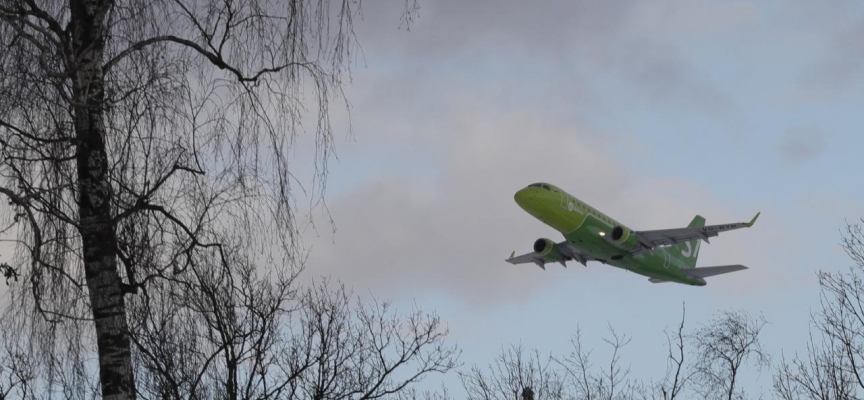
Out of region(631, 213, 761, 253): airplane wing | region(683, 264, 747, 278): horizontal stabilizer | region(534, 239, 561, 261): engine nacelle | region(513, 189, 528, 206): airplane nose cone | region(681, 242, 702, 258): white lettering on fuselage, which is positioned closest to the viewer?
region(513, 189, 528, 206): airplane nose cone

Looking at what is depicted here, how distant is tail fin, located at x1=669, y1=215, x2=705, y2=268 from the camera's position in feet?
172

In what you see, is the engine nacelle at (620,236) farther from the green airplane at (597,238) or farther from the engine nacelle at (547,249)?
the engine nacelle at (547,249)

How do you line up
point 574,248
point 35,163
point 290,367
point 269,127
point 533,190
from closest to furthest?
point 35,163 < point 269,127 < point 290,367 < point 533,190 < point 574,248

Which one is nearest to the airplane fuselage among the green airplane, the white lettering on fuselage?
the green airplane

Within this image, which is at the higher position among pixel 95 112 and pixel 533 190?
pixel 533 190

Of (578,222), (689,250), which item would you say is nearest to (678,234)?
(578,222)

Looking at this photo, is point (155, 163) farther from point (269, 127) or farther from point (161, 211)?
point (269, 127)

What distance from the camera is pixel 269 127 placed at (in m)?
5.86

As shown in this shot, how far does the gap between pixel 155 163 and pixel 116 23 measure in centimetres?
88

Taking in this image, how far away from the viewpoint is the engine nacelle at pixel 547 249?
4406 cm

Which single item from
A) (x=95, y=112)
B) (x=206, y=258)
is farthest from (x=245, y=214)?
(x=95, y=112)

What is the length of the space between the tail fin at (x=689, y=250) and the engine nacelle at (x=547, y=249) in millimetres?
9331

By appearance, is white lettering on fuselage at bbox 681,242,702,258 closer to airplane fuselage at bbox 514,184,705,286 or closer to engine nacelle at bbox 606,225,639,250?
airplane fuselage at bbox 514,184,705,286

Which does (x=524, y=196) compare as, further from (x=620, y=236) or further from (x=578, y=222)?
(x=620, y=236)
